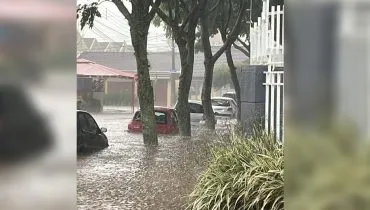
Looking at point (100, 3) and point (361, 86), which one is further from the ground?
point (100, 3)

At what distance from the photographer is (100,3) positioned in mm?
14570

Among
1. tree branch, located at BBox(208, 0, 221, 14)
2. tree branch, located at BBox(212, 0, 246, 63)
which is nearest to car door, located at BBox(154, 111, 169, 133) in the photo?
tree branch, located at BBox(212, 0, 246, 63)

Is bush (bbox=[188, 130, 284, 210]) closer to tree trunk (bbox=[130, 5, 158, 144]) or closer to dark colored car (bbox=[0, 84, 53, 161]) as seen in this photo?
dark colored car (bbox=[0, 84, 53, 161])

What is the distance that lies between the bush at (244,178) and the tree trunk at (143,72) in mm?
7543

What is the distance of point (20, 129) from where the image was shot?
259 cm

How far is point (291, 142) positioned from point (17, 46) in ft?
4.82

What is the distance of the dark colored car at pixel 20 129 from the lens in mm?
2580

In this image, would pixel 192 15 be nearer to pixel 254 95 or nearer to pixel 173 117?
pixel 173 117

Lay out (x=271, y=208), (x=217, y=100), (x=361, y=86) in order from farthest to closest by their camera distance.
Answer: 1. (x=217, y=100)
2. (x=271, y=208)
3. (x=361, y=86)

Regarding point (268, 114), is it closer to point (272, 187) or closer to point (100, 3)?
point (272, 187)

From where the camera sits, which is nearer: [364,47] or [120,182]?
[364,47]

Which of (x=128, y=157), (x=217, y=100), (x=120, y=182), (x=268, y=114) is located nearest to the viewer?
(x=268, y=114)

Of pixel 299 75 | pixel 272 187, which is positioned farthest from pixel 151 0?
pixel 299 75

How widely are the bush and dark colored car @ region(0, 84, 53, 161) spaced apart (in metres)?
2.36
